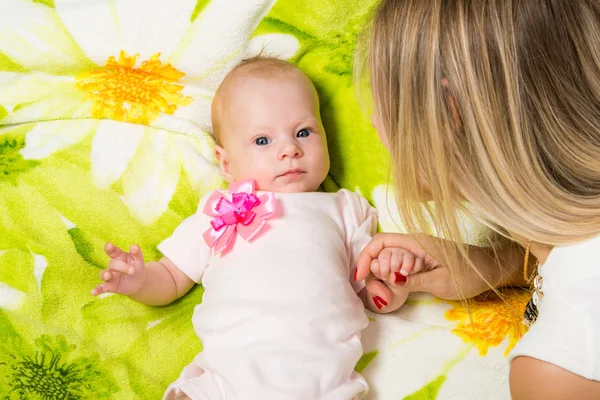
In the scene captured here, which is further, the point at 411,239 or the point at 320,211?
the point at 320,211

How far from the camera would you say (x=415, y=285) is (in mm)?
1342

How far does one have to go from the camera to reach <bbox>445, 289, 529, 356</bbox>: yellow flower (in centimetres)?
133

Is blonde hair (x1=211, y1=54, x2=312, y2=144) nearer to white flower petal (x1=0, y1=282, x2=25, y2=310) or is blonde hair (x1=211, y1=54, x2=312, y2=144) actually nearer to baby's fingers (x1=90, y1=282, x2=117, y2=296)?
baby's fingers (x1=90, y1=282, x2=117, y2=296)

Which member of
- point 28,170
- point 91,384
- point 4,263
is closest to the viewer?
point 91,384

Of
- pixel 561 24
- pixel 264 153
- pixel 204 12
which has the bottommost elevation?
pixel 264 153

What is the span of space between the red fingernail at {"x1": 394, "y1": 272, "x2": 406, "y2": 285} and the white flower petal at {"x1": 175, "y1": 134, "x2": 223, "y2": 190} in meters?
0.54

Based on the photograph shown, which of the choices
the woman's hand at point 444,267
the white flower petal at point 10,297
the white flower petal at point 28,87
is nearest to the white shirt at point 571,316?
the woman's hand at point 444,267

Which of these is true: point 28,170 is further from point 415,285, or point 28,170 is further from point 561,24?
point 561,24

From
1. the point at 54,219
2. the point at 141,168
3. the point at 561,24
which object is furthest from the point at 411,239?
the point at 54,219

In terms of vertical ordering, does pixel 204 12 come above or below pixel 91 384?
above

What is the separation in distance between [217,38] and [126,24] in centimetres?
23

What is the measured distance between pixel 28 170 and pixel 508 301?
1.11 metres

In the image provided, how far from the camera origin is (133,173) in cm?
157

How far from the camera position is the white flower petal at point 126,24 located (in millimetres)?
1623
